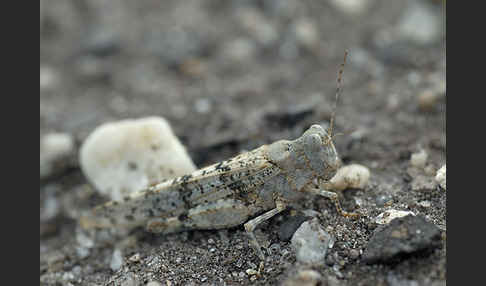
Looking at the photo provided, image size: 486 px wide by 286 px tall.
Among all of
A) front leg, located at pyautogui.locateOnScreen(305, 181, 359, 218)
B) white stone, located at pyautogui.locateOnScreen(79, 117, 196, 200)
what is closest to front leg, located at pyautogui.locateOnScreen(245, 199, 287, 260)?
front leg, located at pyautogui.locateOnScreen(305, 181, 359, 218)

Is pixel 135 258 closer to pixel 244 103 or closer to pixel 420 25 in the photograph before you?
pixel 244 103

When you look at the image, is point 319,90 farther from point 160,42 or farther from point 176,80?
point 160,42

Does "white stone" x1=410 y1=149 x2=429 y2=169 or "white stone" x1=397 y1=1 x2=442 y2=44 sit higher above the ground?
"white stone" x1=397 y1=1 x2=442 y2=44

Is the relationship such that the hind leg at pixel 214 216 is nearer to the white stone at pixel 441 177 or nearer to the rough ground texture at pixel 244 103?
the rough ground texture at pixel 244 103

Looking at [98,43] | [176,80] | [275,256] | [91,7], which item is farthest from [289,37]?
[275,256]

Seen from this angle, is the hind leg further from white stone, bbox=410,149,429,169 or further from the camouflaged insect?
white stone, bbox=410,149,429,169

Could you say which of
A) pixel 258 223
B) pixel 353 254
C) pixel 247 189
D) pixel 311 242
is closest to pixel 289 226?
pixel 258 223

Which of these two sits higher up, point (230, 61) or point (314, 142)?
point (230, 61)
